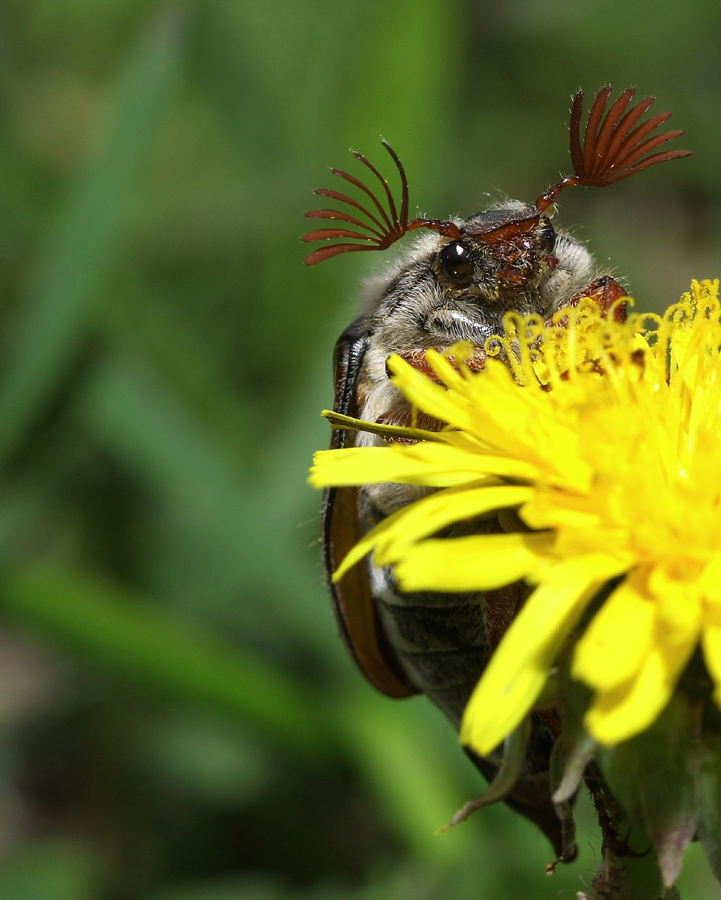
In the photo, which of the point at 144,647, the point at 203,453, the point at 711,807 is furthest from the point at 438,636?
the point at 203,453

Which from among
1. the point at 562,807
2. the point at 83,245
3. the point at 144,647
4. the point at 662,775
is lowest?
the point at 144,647

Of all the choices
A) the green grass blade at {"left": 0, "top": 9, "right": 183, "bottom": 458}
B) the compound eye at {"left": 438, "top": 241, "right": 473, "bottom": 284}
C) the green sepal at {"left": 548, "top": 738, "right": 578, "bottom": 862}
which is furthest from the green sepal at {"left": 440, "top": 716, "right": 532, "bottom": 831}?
the green grass blade at {"left": 0, "top": 9, "right": 183, "bottom": 458}

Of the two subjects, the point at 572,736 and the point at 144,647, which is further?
the point at 144,647

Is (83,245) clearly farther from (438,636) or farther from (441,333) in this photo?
(438,636)

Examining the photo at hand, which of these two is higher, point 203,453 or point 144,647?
point 203,453

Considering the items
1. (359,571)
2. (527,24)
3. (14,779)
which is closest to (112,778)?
(14,779)
